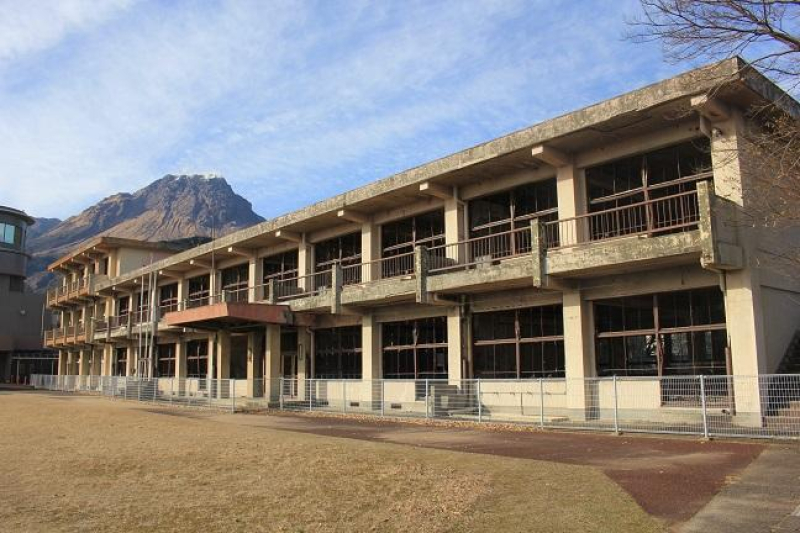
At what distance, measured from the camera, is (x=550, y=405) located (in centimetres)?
1898

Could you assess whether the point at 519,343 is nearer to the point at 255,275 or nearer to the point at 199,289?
the point at 255,275

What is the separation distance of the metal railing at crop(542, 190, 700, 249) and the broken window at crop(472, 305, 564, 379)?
2.20 m

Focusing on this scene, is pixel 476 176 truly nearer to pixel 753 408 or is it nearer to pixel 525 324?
pixel 525 324

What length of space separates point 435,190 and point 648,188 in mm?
7293

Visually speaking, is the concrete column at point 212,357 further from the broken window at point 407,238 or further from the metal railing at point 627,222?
the metal railing at point 627,222

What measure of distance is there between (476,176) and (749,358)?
9902 millimetres

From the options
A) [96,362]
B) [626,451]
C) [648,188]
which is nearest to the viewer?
[626,451]

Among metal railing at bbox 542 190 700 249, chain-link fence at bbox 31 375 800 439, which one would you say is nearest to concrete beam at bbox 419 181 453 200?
metal railing at bbox 542 190 700 249

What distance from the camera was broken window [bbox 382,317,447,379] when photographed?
77.3 feet

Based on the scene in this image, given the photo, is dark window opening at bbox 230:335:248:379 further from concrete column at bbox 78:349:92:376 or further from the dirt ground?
concrete column at bbox 78:349:92:376

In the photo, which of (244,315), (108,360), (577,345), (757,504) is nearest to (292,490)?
(757,504)

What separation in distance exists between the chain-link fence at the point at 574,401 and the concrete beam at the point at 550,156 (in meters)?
6.17

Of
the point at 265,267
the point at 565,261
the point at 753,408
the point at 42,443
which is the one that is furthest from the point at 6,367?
the point at 753,408

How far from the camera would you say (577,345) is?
1864cm
